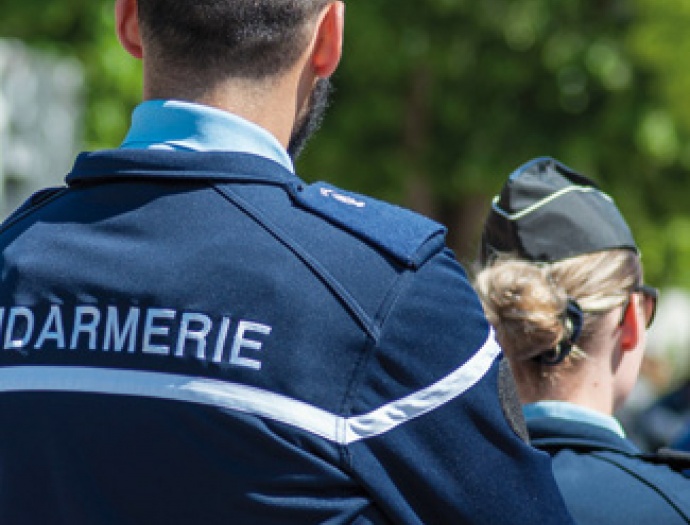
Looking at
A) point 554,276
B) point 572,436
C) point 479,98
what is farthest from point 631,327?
point 479,98

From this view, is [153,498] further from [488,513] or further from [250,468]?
[488,513]

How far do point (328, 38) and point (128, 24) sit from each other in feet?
0.89

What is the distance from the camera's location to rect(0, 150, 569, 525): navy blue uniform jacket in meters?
1.52

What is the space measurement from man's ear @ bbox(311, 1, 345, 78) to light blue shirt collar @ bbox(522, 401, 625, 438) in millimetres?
1006

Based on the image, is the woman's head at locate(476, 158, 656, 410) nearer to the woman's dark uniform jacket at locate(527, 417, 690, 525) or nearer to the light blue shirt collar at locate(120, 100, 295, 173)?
the woman's dark uniform jacket at locate(527, 417, 690, 525)

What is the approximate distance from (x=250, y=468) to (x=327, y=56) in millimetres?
541

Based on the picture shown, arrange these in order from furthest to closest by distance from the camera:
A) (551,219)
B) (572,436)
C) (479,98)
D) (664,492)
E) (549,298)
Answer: (479,98), (551,219), (549,298), (572,436), (664,492)

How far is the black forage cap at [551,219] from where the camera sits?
2.68 meters

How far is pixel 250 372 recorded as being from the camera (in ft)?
5.02

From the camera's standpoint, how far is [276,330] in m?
1.54

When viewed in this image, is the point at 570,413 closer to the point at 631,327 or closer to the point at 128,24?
the point at 631,327

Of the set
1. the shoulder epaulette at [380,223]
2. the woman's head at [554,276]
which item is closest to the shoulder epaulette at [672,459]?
the woman's head at [554,276]

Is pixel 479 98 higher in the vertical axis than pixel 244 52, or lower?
lower

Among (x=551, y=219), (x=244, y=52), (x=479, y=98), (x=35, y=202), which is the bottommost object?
(x=479, y=98)
